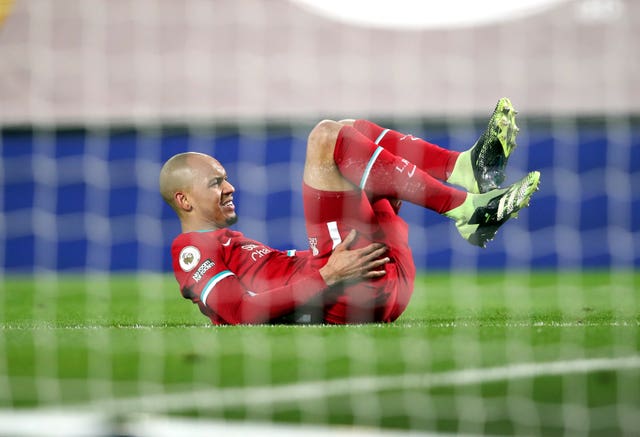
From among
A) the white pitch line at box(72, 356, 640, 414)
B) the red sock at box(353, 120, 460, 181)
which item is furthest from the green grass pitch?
the red sock at box(353, 120, 460, 181)

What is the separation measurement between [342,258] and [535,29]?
258 inches

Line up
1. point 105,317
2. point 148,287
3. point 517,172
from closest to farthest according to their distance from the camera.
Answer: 1. point 105,317
2. point 148,287
3. point 517,172

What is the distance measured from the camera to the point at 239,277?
3.63 meters

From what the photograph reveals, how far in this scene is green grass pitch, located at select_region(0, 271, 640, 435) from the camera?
2311 mm

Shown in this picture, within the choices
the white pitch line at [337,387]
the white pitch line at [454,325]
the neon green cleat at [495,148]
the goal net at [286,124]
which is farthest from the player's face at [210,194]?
the white pitch line at [337,387]

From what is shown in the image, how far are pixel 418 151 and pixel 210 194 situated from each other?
0.81 m

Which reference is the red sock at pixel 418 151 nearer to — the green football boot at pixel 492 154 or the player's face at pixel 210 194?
the green football boot at pixel 492 154

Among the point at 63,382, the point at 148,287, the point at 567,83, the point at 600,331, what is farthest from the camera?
the point at 567,83

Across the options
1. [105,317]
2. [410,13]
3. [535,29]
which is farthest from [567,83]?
[105,317]

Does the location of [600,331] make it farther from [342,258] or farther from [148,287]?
[148,287]

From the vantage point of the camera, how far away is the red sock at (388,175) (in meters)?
3.30

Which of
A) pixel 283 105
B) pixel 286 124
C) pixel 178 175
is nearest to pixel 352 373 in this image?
pixel 178 175

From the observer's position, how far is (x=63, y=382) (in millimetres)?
2596

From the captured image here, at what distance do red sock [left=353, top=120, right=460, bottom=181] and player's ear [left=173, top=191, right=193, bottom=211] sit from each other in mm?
709
